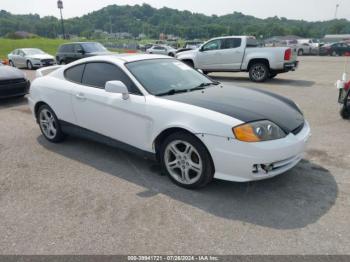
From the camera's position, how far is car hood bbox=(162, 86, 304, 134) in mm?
3408

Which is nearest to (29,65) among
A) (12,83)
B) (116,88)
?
(12,83)

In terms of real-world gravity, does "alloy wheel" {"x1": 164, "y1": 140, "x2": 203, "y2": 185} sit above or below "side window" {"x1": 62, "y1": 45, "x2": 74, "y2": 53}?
below

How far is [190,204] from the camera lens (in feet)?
11.0

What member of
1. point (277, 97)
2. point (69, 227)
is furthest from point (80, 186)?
point (277, 97)

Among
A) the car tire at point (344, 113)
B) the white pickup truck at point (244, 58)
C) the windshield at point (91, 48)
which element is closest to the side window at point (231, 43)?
the white pickup truck at point (244, 58)

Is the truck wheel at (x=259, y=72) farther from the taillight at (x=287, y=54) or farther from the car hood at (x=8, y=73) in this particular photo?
the car hood at (x=8, y=73)

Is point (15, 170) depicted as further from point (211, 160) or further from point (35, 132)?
point (211, 160)

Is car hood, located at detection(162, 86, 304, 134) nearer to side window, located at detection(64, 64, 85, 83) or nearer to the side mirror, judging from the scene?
the side mirror

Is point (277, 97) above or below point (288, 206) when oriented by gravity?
above

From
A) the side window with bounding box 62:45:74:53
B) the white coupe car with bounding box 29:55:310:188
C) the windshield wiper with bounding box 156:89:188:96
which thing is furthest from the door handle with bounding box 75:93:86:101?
the side window with bounding box 62:45:74:53

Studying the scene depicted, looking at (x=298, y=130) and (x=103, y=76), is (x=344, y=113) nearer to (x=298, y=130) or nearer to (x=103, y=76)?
(x=298, y=130)

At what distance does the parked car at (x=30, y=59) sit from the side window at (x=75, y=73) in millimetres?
15534

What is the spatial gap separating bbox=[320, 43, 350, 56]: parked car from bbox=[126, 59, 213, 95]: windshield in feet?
95.5

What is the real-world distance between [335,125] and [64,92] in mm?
5002
